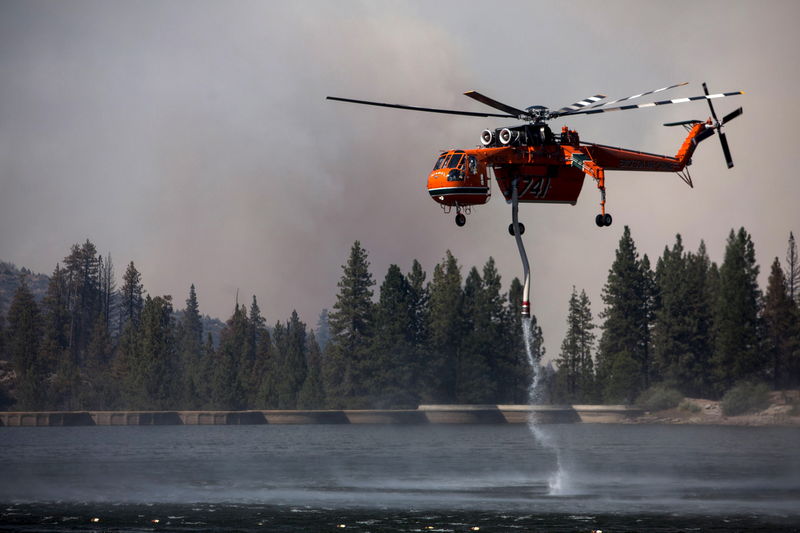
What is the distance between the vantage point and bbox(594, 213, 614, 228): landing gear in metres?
52.4

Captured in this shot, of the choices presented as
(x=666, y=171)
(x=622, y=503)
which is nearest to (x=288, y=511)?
(x=622, y=503)

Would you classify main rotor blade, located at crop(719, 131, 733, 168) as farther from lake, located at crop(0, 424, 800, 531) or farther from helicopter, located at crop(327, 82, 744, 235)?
lake, located at crop(0, 424, 800, 531)

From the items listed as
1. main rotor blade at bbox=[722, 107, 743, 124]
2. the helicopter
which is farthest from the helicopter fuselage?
main rotor blade at bbox=[722, 107, 743, 124]

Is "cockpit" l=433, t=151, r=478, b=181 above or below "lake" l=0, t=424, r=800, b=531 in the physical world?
above

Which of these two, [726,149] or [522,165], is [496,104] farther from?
[726,149]

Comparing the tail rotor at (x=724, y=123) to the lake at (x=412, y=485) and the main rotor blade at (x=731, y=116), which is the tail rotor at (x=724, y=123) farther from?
the lake at (x=412, y=485)

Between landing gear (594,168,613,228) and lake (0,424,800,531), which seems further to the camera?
lake (0,424,800,531)

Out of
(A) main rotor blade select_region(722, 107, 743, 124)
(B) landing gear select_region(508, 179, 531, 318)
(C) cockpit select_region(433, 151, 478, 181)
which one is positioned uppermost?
(A) main rotor blade select_region(722, 107, 743, 124)

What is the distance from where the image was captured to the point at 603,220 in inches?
2068

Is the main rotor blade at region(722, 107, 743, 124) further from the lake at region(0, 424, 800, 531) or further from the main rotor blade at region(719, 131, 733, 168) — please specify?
the lake at region(0, 424, 800, 531)

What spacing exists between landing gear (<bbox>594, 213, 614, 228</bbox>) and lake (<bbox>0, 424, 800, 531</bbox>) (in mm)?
33830

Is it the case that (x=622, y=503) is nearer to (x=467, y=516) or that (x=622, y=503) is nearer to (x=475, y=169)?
(x=467, y=516)

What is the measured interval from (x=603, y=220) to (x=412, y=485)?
67607 millimetres

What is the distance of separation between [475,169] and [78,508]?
58.0m
